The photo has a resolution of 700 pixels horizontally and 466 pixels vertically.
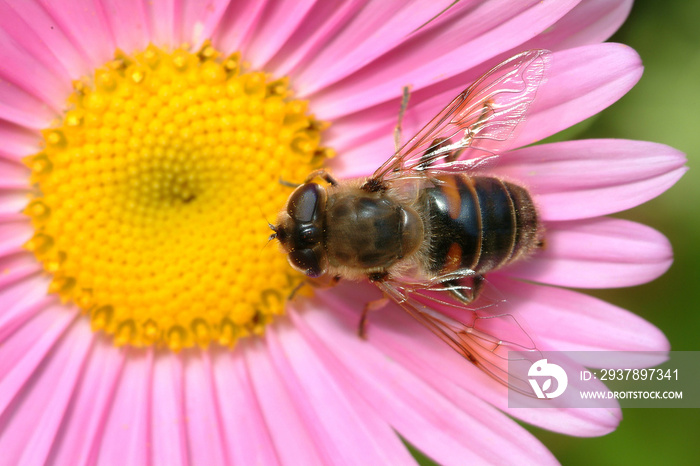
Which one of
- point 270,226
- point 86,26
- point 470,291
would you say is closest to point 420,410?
point 470,291

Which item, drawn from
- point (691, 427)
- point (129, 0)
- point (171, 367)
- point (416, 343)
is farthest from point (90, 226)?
point (691, 427)

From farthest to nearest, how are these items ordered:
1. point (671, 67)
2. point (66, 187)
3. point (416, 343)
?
point (671, 67), point (416, 343), point (66, 187)

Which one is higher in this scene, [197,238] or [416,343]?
[197,238]

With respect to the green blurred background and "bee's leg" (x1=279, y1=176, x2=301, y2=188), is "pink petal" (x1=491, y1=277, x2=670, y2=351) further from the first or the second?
"bee's leg" (x1=279, y1=176, x2=301, y2=188)

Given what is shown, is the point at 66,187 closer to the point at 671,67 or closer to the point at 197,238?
the point at 197,238

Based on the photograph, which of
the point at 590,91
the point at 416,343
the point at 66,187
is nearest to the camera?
the point at 590,91

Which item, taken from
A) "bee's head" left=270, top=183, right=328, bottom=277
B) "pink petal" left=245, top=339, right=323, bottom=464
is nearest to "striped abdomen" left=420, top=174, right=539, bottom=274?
"bee's head" left=270, top=183, right=328, bottom=277
